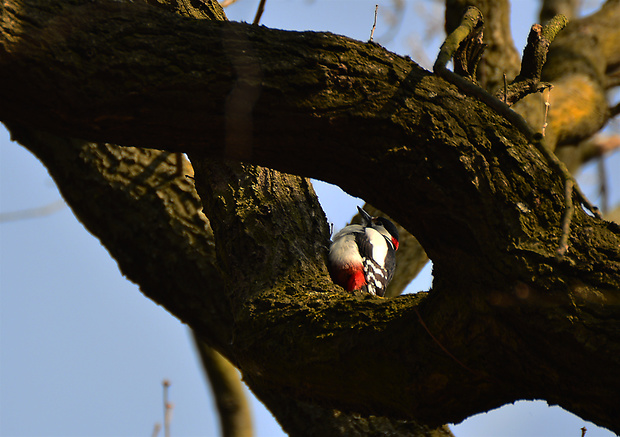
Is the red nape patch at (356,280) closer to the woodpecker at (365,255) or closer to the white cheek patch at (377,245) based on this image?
the woodpecker at (365,255)

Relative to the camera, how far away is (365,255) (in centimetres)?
456

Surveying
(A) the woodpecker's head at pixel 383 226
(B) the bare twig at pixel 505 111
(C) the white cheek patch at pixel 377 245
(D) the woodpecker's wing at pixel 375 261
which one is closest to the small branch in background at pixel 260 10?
(A) the woodpecker's head at pixel 383 226

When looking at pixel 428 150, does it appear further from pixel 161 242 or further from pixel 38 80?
pixel 161 242

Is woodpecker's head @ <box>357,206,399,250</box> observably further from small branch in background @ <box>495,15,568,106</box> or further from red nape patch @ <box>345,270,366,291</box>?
small branch in background @ <box>495,15,568,106</box>

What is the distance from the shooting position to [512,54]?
14.9ft

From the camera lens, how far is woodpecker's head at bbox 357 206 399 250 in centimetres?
472

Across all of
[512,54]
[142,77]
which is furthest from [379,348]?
[512,54]

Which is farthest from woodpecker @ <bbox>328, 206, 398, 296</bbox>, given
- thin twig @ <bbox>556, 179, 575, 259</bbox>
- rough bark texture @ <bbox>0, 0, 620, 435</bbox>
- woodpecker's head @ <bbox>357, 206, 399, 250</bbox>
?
thin twig @ <bbox>556, 179, 575, 259</bbox>

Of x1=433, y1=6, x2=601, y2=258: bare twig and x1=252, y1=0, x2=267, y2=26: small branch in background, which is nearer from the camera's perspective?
x1=433, y1=6, x2=601, y2=258: bare twig

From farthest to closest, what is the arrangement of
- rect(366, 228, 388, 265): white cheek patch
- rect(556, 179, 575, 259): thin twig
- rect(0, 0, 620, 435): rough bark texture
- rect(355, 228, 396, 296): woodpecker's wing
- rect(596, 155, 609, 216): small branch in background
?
rect(366, 228, 388, 265): white cheek patch < rect(355, 228, 396, 296): woodpecker's wing < rect(596, 155, 609, 216): small branch in background < rect(0, 0, 620, 435): rough bark texture < rect(556, 179, 575, 259): thin twig

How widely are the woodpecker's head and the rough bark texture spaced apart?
2816 mm

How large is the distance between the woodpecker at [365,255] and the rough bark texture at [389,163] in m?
2.22

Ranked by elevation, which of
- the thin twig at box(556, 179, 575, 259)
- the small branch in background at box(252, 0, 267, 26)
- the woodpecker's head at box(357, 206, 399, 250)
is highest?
the small branch in background at box(252, 0, 267, 26)

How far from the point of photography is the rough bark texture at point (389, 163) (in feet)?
5.00
